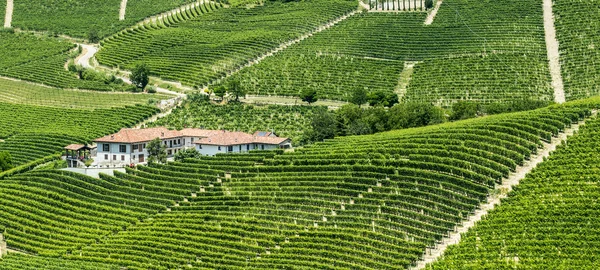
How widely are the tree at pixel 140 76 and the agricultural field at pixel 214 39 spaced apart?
3.02 metres

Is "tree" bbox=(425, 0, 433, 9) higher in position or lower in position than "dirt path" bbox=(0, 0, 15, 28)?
lower

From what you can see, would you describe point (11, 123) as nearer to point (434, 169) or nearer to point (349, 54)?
point (349, 54)

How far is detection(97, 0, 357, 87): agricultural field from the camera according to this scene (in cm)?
12706

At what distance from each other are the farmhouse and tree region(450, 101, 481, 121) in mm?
15920

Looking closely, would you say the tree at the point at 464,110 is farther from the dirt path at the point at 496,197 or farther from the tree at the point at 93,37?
the tree at the point at 93,37

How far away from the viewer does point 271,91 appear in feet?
381

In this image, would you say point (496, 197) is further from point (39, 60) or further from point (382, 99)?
point (39, 60)

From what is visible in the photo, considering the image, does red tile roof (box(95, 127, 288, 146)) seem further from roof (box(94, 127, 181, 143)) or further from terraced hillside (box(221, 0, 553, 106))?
terraced hillside (box(221, 0, 553, 106))

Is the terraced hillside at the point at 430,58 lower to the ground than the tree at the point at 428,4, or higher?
lower

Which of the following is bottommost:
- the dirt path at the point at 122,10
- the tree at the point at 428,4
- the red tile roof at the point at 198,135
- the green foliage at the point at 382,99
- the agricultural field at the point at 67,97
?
the red tile roof at the point at 198,135

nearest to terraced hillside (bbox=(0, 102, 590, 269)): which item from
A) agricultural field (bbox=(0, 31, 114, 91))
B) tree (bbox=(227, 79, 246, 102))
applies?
tree (bbox=(227, 79, 246, 102))

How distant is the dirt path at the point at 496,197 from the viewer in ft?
229

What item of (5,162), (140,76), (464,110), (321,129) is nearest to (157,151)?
(321,129)

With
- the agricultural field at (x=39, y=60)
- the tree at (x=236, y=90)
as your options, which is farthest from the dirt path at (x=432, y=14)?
the agricultural field at (x=39, y=60)
